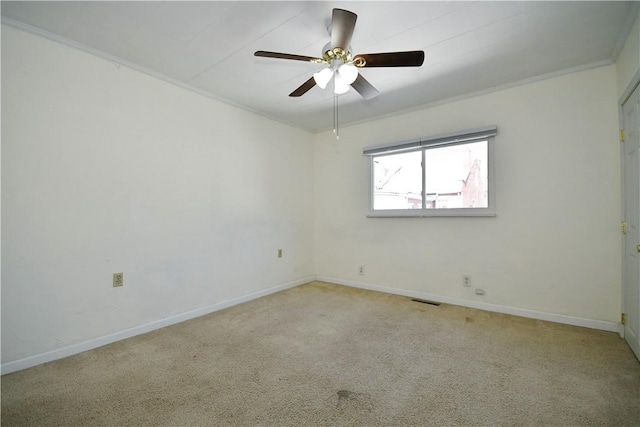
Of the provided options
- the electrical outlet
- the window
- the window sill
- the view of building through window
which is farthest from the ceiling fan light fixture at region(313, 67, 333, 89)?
the electrical outlet

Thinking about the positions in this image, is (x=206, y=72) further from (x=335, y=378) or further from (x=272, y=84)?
(x=335, y=378)

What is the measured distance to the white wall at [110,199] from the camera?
6.48ft

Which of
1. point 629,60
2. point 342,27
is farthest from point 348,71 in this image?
point 629,60

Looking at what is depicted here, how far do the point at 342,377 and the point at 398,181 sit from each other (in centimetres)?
262

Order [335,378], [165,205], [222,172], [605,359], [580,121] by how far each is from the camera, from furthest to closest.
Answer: [222,172] → [165,205] → [580,121] → [605,359] → [335,378]

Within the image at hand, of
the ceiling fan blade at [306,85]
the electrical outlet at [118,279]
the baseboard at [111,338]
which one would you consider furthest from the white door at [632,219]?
the electrical outlet at [118,279]

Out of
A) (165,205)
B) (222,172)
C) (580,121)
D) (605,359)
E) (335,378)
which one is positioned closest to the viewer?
(335,378)

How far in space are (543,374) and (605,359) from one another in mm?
595

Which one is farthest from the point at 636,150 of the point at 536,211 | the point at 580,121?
the point at 536,211

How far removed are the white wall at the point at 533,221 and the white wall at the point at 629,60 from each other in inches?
6.3

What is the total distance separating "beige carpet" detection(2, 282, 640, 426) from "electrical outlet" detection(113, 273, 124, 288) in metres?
0.50

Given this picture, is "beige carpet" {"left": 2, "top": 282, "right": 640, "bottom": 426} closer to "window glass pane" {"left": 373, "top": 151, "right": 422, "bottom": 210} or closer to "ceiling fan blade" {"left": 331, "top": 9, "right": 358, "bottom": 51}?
"window glass pane" {"left": 373, "top": 151, "right": 422, "bottom": 210}

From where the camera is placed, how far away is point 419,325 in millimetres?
2664

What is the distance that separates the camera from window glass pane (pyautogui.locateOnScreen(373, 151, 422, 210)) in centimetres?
359
